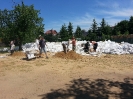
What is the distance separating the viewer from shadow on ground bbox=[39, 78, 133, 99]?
6332mm

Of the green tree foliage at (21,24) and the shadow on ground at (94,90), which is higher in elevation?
the green tree foliage at (21,24)

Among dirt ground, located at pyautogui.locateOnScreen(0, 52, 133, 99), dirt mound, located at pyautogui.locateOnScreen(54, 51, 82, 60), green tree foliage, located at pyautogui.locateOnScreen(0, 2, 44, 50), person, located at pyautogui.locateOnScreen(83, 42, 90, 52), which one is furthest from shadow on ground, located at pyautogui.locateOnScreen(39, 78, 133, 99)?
green tree foliage, located at pyautogui.locateOnScreen(0, 2, 44, 50)

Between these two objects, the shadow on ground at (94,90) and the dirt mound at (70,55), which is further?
the dirt mound at (70,55)

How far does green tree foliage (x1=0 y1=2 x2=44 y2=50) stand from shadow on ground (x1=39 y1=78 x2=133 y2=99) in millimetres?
16593

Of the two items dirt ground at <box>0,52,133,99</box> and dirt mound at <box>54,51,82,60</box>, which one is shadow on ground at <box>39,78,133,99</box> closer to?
dirt ground at <box>0,52,133,99</box>

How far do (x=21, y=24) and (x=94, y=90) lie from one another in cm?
1811

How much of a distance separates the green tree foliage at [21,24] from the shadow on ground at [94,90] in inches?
653

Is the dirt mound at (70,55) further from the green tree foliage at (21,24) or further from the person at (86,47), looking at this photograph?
the green tree foliage at (21,24)

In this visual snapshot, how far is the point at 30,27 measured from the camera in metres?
24.0

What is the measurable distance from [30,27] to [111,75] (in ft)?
54.3

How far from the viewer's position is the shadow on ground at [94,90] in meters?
6.33

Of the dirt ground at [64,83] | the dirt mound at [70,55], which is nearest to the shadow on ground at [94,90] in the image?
the dirt ground at [64,83]

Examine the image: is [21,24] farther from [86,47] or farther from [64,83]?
[64,83]

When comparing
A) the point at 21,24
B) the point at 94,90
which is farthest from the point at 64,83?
the point at 21,24
